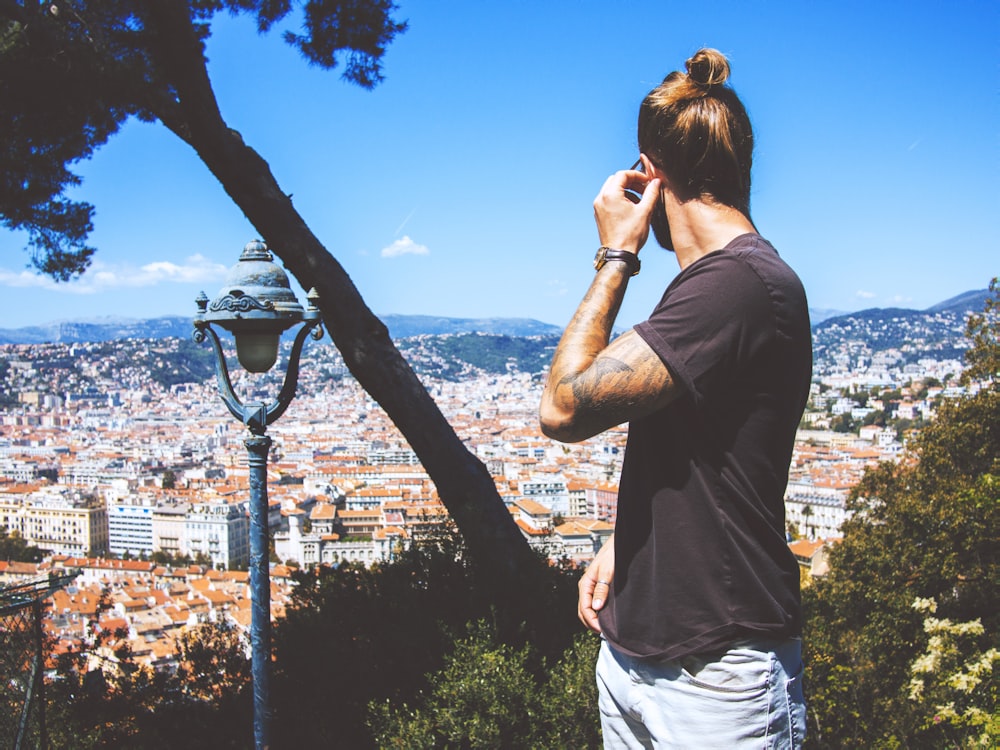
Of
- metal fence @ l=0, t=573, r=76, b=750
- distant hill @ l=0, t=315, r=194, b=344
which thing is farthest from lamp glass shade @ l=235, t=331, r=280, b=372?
distant hill @ l=0, t=315, r=194, b=344

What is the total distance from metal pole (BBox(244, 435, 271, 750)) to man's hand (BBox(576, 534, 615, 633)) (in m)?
1.32

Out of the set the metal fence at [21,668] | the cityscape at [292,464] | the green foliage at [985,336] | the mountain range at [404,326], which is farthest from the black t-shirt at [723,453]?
the mountain range at [404,326]

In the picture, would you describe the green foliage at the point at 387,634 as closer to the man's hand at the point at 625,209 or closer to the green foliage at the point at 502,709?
the green foliage at the point at 502,709

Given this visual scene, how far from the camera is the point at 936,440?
8.34 meters

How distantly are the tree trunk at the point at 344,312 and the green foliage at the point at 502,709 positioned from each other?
617 mm

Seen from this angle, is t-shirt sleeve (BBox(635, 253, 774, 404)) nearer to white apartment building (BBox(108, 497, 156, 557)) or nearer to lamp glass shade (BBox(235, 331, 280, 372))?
lamp glass shade (BBox(235, 331, 280, 372))

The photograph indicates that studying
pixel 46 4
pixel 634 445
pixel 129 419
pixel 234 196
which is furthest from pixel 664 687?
pixel 129 419

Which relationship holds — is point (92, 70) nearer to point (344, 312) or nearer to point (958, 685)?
point (344, 312)

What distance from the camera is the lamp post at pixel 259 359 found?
2133 mm

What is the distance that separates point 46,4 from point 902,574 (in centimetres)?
720

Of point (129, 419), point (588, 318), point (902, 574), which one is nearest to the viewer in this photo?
point (588, 318)

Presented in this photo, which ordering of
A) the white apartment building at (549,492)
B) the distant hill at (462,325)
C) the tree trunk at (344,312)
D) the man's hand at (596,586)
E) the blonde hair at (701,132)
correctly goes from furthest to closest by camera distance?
the distant hill at (462,325) < the white apartment building at (549,492) < the tree trunk at (344,312) < the man's hand at (596,586) < the blonde hair at (701,132)

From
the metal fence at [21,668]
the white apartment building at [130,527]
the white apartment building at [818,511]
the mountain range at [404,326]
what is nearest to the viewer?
the metal fence at [21,668]

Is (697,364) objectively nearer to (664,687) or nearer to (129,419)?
(664,687)
